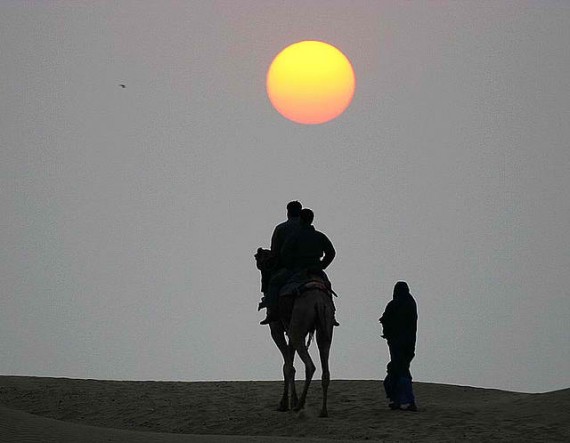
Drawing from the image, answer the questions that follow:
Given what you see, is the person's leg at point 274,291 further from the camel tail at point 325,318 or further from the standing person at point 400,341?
the standing person at point 400,341

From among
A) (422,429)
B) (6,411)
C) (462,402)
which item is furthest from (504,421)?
(6,411)

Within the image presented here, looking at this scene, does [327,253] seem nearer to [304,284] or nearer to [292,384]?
[304,284]

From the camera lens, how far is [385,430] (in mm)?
17359

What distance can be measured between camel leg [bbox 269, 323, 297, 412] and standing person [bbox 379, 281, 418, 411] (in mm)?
1611

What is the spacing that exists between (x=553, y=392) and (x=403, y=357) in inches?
101

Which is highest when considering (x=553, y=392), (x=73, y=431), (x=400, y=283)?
(x=400, y=283)

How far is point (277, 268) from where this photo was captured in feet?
63.1

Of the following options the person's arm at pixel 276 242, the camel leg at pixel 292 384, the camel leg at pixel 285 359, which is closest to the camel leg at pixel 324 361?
the camel leg at pixel 292 384

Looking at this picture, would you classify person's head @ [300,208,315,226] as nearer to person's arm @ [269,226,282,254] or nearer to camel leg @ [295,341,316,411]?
person's arm @ [269,226,282,254]

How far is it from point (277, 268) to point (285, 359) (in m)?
1.47

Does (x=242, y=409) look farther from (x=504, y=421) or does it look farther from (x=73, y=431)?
(x=73, y=431)

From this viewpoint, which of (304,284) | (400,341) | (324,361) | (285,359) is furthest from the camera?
(400,341)

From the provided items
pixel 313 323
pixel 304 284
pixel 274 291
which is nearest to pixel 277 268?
pixel 274 291

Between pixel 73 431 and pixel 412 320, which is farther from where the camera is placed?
pixel 412 320
